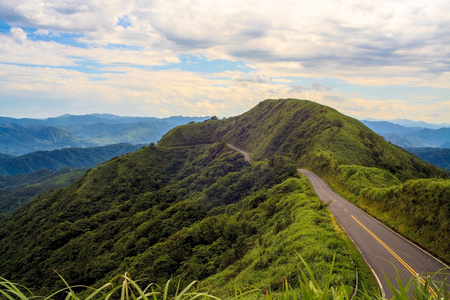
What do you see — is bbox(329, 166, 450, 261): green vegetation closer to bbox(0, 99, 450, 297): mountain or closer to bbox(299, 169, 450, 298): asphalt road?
bbox(0, 99, 450, 297): mountain

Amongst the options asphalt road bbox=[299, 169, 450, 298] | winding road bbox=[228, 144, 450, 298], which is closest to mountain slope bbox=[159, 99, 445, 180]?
asphalt road bbox=[299, 169, 450, 298]

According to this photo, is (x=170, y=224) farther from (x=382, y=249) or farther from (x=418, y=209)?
(x=418, y=209)

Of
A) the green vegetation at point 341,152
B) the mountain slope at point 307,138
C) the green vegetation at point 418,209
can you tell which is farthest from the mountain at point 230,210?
the mountain slope at point 307,138

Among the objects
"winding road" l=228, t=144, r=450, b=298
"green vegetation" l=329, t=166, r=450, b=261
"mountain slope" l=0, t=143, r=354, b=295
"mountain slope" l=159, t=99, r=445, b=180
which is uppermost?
"mountain slope" l=159, t=99, r=445, b=180

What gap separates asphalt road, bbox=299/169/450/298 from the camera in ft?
65.6

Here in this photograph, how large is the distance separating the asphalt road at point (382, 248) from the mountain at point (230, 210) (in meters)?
1.47

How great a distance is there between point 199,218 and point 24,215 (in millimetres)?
94563

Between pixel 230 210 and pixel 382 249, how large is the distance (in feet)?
134

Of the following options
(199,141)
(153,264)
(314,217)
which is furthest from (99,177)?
(314,217)

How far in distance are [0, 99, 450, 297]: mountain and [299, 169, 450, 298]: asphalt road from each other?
147 centimetres

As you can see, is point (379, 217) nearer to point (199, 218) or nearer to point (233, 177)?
point (199, 218)

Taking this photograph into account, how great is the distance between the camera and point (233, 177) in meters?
85.0

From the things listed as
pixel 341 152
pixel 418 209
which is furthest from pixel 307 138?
pixel 418 209

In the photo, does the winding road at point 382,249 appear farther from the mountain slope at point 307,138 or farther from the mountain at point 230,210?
the mountain slope at point 307,138
